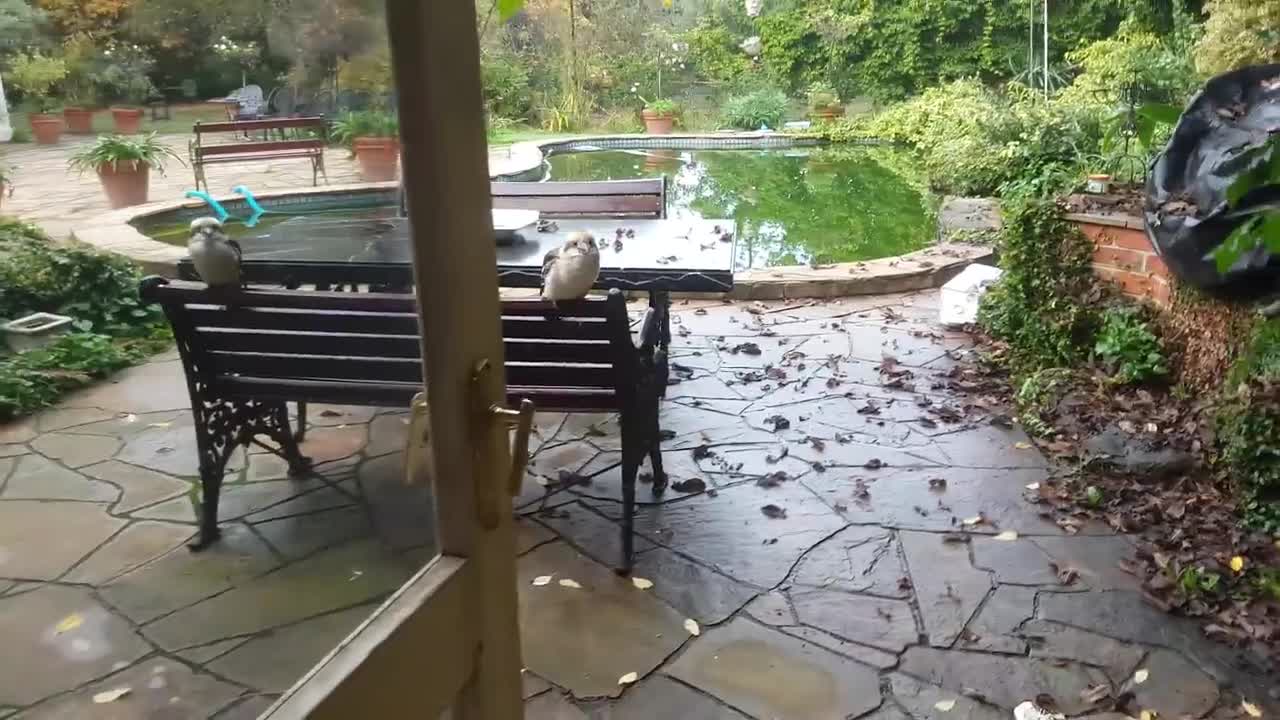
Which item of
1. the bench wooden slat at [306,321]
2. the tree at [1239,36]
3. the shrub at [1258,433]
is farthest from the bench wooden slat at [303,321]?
the tree at [1239,36]

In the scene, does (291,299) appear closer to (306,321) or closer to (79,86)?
(306,321)

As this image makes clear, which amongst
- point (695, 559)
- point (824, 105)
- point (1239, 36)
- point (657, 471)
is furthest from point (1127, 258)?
point (824, 105)

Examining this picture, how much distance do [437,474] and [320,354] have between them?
0.34m

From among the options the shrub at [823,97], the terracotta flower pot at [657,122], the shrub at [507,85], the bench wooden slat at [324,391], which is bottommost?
the bench wooden slat at [324,391]

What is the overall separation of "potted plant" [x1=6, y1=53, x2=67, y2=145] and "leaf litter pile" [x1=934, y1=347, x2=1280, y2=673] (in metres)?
2.50

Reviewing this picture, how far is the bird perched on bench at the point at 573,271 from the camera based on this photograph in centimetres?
247

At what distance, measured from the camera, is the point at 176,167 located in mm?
700

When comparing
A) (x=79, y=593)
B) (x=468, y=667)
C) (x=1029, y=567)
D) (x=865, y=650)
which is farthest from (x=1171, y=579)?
(x=79, y=593)

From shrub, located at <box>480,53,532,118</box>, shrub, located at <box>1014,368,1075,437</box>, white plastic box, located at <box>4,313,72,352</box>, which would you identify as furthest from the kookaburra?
shrub, located at <box>480,53,532,118</box>

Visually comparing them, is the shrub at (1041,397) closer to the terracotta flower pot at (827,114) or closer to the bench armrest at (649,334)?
the bench armrest at (649,334)

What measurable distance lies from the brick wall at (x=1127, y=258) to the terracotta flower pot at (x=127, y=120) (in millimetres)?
3700

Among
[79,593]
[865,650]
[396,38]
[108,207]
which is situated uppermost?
[396,38]

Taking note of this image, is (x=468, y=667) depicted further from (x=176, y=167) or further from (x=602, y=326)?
(x=602, y=326)

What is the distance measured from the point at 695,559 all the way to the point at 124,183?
6.87 ft
